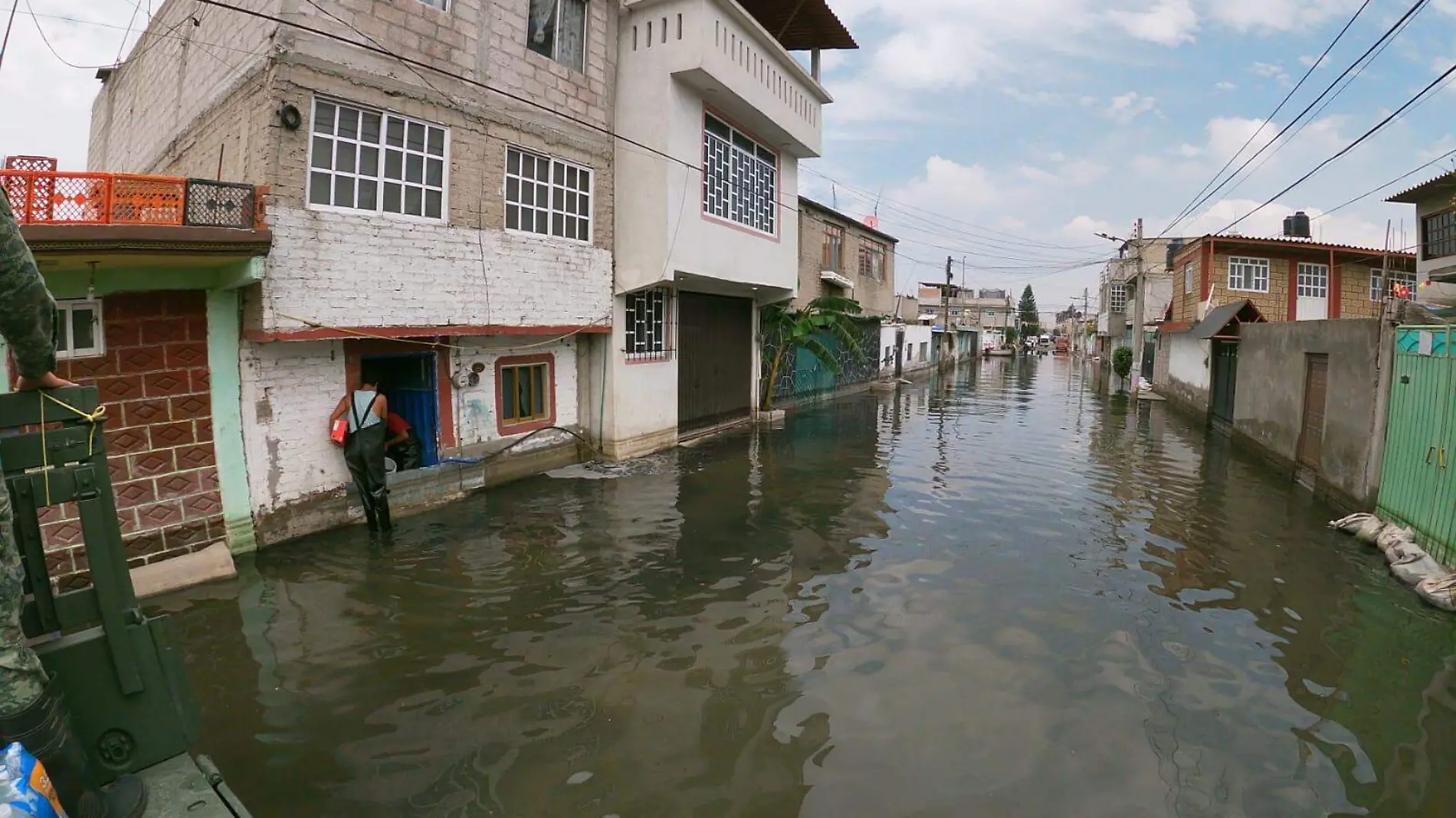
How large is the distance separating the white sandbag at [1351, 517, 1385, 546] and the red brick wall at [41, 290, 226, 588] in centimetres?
1271

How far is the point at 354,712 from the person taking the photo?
451cm

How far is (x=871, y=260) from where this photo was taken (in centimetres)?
2869

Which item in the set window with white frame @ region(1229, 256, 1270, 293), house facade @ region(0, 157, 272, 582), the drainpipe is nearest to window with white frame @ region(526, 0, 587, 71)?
house facade @ region(0, 157, 272, 582)

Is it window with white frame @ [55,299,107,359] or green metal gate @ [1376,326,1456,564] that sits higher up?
window with white frame @ [55,299,107,359]

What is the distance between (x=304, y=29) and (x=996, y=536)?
9.46 m

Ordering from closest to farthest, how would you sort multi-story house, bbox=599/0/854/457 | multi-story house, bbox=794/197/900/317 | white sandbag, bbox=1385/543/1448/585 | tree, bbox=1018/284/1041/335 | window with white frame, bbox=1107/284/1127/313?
white sandbag, bbox=1385/543/1448/585 < multi-story house, bbox=599/0/854/457 < multi-story house, bbox=794/197/900/317 < window with white frame, bbox=1107/284/1127/313 < tree, bbox=1018/284/1041/335

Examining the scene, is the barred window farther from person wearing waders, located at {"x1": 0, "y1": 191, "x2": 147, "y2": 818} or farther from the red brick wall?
person wearing waders, located at {"x1": 0, "y1": 191, "x2": 147, "y2": 818}

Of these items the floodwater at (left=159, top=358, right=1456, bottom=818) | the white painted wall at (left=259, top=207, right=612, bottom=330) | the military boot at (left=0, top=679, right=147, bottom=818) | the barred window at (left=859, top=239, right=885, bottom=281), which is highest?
the barred window at (left=859, top=239, right=885, bottom=281)

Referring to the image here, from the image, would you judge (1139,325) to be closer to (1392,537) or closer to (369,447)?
(1392,537)

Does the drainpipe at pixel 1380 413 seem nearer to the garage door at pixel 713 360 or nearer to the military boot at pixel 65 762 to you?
the garage door at pixel 713 360

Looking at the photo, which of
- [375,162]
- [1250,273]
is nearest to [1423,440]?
[375,162]

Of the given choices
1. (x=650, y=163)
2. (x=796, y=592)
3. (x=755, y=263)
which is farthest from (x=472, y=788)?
(x=755, y=263)

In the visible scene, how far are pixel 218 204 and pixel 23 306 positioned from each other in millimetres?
5155

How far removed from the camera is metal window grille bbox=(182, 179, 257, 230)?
646cm
